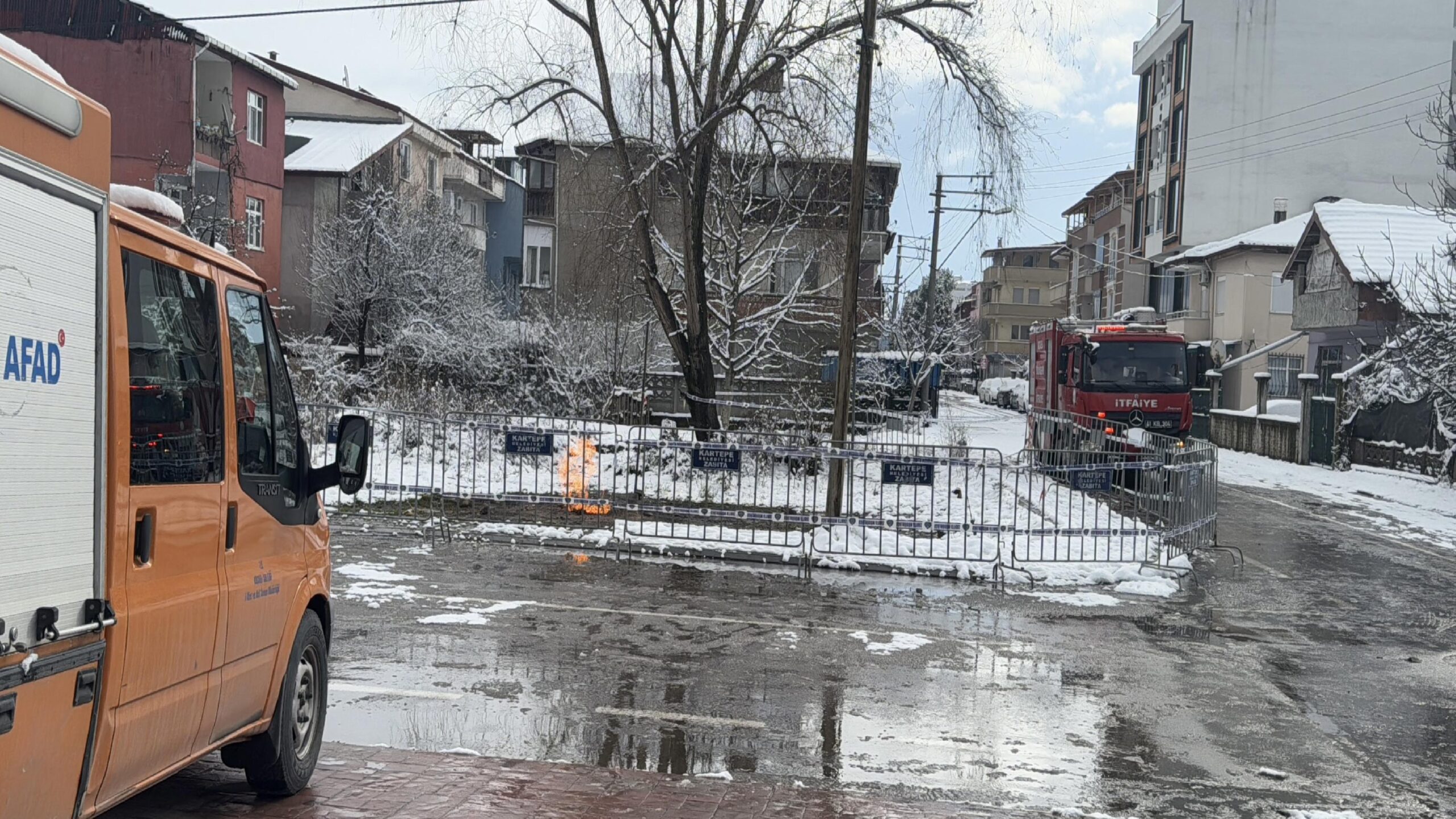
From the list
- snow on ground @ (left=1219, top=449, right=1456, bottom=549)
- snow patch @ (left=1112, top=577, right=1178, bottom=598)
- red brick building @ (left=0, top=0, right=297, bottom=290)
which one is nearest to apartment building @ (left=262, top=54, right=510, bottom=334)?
red brick building @ (left=0, top=0, right=297, bottom=290)

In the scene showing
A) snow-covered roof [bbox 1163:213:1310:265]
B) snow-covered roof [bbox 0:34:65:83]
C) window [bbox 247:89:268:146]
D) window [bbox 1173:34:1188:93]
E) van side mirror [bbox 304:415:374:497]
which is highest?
window [bbox 1173:34:1188:93]

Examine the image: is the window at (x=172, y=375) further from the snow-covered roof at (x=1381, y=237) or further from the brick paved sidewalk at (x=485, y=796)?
the snow-covered roof at (x=1381, y=237)

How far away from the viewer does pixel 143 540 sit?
403 centimetres

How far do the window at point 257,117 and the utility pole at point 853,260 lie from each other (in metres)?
29.4

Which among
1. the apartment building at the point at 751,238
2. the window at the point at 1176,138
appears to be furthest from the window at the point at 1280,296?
the apartment building at the point at 751,238

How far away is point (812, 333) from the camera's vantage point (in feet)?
110

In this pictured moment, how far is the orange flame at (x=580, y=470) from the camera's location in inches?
620

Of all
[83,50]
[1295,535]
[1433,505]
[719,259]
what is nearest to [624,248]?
[719,259]

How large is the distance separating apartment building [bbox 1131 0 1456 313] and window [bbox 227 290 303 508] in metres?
57.3

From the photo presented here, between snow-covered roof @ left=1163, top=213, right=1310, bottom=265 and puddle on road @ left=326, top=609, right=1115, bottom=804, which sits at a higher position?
snow-covered roof @ left=1163, top=213, right=1310, bottom=265

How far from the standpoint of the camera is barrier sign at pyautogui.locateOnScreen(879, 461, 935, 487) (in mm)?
13070

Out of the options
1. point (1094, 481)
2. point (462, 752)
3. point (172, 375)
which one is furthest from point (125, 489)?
point (1094, 481)

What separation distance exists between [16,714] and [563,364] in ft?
77.3

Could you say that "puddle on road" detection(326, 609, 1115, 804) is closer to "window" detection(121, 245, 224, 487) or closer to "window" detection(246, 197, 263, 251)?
"window" detection(121, 245, 224, 487)
